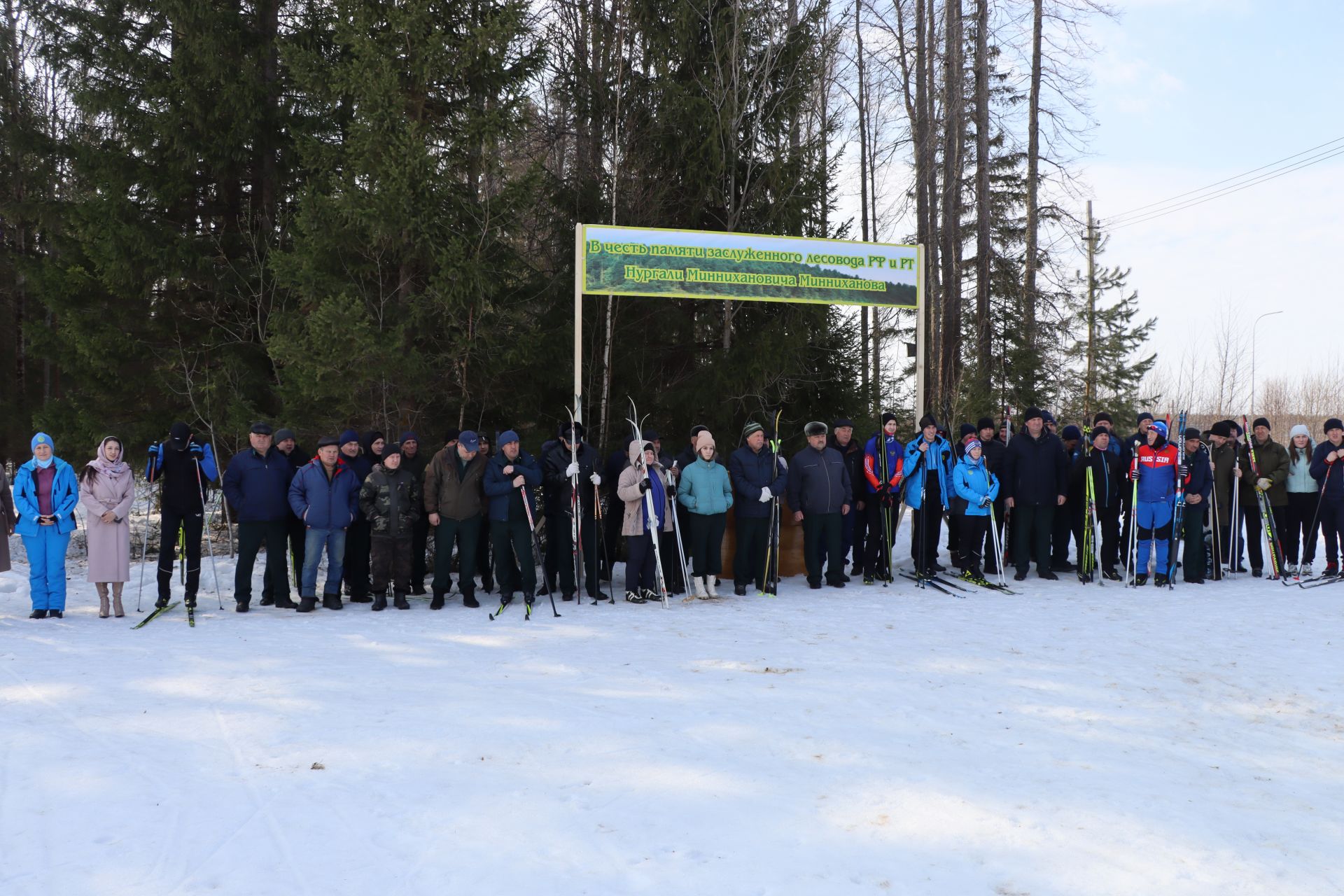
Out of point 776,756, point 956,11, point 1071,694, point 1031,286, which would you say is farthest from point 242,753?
point 1031,286

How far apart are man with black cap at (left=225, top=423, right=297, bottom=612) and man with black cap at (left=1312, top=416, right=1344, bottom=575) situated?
10.9 meters

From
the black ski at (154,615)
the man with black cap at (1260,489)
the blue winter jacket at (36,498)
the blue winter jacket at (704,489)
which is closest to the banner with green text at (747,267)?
the blue winter jacket at (704,489)

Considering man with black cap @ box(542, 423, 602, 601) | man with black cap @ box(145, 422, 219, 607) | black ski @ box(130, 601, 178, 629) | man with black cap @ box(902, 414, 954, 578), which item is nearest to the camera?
black ski @ box(130, 601, 178, 629)

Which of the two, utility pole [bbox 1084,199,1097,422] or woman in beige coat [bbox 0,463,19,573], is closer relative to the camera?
woman in beige coat [bbox 0,463,19,573]

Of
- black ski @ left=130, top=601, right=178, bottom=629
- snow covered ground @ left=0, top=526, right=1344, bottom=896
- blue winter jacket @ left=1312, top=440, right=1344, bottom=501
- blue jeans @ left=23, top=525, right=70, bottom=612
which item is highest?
blue winter jacket @ left=1312, top=440, right=1344, bottom=501

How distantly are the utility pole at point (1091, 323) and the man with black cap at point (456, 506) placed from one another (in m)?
17.0

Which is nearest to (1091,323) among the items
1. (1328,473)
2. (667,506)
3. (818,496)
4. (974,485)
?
(1328,473)

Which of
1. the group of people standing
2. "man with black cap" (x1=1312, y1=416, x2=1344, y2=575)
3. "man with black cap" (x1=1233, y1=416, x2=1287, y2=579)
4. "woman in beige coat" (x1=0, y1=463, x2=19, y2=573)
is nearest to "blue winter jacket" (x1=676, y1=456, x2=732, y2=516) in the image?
the group of people standing

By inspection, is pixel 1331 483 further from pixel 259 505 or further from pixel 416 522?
pixel 259 505

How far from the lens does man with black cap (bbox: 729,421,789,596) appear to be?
985 cm

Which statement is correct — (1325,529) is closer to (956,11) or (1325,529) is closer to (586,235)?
(586,235)

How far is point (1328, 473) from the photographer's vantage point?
1059 centimetres

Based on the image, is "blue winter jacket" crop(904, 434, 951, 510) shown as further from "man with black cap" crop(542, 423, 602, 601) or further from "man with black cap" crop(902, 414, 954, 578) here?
"man with black cap" crop(542, 423, 602, 601)

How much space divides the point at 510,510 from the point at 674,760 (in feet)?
16.1
